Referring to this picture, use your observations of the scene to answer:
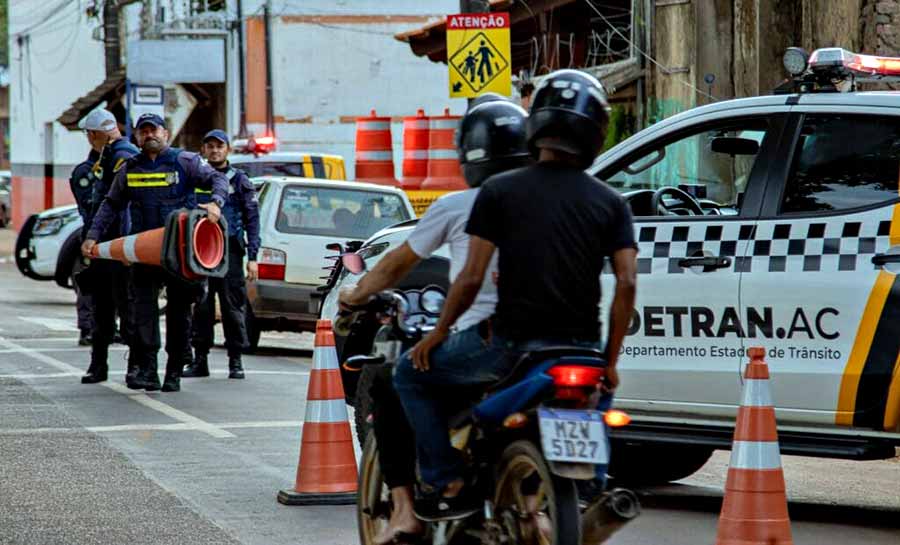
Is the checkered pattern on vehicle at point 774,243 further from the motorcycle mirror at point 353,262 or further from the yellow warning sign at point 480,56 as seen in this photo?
the yellow warning sign at point 480,56

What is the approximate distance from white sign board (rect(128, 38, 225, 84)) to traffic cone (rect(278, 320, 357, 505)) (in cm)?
2874

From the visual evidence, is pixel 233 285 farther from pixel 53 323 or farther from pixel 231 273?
pixel 53 323

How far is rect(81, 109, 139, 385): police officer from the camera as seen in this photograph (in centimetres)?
1298

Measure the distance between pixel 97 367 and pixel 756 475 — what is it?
24.8ft

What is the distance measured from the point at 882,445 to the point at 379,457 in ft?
7.84

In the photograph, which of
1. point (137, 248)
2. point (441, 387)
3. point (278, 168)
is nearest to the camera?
point (441, 387)

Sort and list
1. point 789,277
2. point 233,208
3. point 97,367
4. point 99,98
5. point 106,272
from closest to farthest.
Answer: point 789,277
point 97,367
point 106,272
point 233,208
point 99,98

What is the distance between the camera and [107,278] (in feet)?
43.9

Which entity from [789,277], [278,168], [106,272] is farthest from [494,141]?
[278,168]

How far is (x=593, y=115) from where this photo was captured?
5.59 meters

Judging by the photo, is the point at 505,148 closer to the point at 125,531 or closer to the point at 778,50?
the point at 125,531

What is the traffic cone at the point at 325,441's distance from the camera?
7949mm

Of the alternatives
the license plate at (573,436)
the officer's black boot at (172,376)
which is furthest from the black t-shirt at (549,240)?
the officer's black boot at (172,376)

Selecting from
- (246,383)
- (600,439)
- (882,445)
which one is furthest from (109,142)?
(600,439)
